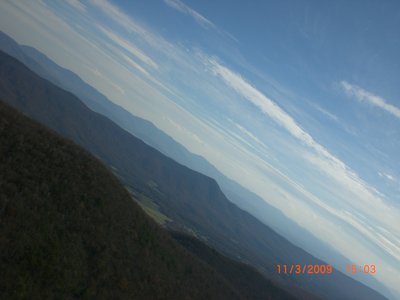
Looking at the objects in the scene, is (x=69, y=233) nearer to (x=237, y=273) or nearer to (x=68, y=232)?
(x=68, y=232)

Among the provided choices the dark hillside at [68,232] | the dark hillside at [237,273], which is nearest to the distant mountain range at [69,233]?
the dark hillside at [68,232]

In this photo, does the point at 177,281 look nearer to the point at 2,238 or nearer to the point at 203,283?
the point at 203,283

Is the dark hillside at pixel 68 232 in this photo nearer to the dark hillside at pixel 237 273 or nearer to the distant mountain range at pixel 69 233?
the distant mountain range at pixel 69 233

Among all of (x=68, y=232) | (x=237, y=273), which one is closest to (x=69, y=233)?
(x=68, y=232)

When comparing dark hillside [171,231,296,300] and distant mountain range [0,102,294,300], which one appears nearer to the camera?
distant mountain range [0,102,294,300]

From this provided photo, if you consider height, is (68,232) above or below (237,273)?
above

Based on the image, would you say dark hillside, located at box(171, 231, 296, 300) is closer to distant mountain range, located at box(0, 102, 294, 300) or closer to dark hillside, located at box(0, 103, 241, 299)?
distant mountain range, located at box(0, 102, 294, 300)

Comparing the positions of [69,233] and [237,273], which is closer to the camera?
[69,233]

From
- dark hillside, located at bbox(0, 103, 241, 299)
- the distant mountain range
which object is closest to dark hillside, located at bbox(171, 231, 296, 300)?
the distant mountain range
